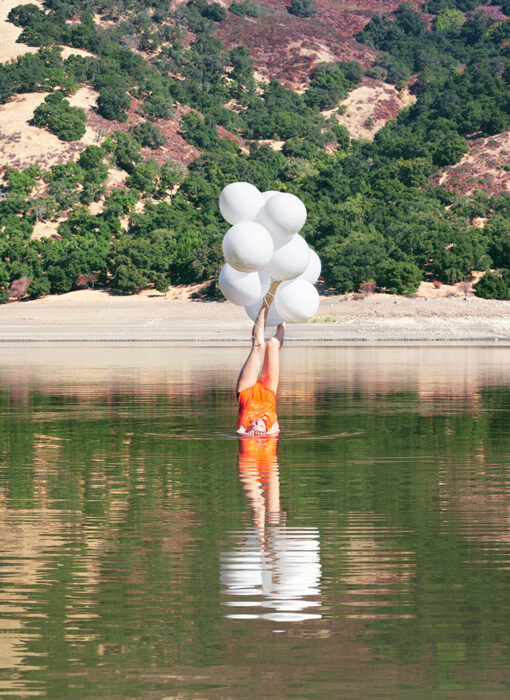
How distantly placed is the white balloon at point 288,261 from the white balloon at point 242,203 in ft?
2.13

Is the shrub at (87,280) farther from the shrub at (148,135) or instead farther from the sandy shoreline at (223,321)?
the shrub at (148,135)

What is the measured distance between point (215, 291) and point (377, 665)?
64068 mm

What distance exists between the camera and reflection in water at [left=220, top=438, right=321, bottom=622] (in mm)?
8617

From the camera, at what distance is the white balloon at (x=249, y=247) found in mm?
17547

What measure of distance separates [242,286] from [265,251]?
1.06 metres

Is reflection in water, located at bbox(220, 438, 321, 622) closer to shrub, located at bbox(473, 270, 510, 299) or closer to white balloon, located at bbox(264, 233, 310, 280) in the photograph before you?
white balloon, located at bbox(264, 233, 310, 280)

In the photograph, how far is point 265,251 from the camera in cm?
1769

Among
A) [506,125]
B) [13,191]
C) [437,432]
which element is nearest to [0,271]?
[13,191]

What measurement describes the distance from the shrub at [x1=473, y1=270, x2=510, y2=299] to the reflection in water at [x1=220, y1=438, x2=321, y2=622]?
5769 cm

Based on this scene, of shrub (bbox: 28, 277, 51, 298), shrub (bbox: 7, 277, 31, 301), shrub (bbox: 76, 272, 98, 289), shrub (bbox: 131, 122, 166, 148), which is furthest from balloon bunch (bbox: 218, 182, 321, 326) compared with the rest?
shrub (bbox: 131, 122, 166, 148)

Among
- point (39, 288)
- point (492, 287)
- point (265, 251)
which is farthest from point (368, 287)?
point (265, 251)

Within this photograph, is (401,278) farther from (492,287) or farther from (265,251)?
(265,251)

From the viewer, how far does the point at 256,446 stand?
59.5ft

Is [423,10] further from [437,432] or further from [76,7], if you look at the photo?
[437,432]
